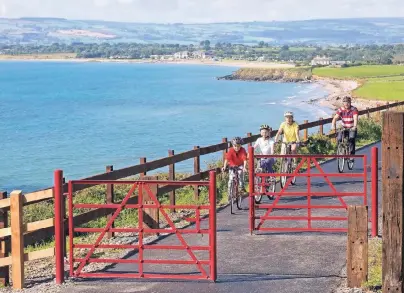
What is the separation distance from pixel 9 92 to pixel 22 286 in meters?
143

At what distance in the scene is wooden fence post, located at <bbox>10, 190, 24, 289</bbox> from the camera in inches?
458

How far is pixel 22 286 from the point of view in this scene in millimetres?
11844

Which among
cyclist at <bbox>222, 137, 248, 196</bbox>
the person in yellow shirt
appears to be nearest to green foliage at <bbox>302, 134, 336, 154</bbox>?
the person in yellow shirt

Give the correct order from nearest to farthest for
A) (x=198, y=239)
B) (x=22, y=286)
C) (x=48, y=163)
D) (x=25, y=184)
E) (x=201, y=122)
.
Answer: (x=22, y=286) → (x=198, y=239) → (x=25, y=184) → (x=48, y=163) → (x=201, y=122)

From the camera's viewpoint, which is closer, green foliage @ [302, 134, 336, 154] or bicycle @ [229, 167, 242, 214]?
bicycle @ [229, 167, 242, 214]

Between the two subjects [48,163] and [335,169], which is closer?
[335,169]

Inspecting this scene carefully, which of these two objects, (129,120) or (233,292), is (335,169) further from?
(129,120)

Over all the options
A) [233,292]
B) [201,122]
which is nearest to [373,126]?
[233,292]

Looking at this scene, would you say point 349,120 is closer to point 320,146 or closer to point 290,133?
point 290,133

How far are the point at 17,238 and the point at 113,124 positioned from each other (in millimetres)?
71928

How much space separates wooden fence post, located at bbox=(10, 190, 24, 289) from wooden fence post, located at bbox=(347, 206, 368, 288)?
425 centimetres

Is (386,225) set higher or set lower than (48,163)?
higher

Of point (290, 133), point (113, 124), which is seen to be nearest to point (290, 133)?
point (290, 133)

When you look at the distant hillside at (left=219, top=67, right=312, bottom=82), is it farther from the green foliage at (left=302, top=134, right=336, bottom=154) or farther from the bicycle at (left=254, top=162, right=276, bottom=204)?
the bicycle at (left=254, top=162, right=276, bottom=204)
